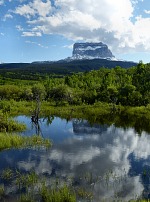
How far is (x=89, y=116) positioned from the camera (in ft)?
296

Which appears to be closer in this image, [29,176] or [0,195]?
[0,195]

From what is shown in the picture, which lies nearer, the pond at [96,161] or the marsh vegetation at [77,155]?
the marsh vegetation at [77,155]

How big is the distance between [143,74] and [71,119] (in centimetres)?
5940

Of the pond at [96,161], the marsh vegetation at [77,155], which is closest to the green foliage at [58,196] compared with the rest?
the marsh vegetation at [77,155]

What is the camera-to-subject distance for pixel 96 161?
143 ft

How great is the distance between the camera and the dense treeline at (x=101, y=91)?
377ft

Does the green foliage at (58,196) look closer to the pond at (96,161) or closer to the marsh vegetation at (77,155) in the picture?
the marsh vegetation at (77,155)

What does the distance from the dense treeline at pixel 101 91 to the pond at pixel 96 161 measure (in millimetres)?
49014

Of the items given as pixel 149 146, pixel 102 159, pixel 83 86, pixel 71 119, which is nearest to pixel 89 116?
pixel 71 119

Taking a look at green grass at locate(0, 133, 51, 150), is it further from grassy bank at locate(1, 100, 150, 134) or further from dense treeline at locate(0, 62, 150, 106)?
dense treeline at locate(0, 62, 150, 106)

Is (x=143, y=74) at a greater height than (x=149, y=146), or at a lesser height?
greater

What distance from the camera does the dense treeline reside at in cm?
11488

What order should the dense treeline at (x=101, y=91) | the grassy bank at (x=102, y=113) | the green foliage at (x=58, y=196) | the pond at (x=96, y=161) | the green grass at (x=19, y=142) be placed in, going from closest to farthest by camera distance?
the green foliage at (x=58, y=196) → the pond at (x=96, y=161) → the green grass at (x=19, y=142) → the grassy bank at (x=102, y=113) → the dense treeline at (x=101, y=91)

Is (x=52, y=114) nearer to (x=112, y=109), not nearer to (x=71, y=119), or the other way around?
(x=71, y=119)
